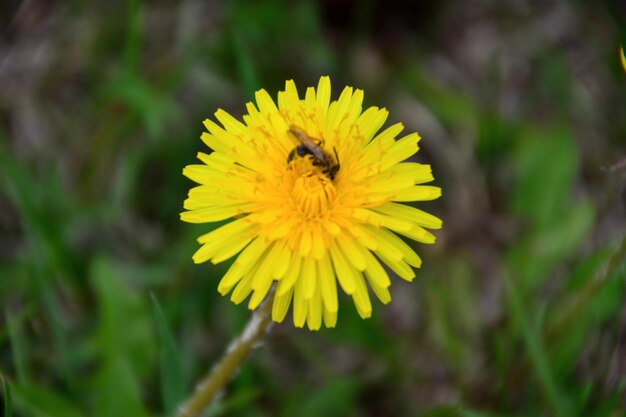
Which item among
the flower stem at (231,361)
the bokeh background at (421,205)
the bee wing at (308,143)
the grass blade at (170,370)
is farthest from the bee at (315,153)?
the bokeh background at (421,205)

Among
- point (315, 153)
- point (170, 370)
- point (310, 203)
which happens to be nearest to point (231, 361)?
point (170, 370)

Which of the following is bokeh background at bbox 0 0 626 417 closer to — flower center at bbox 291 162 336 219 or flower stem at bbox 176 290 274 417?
flower stem at bbox 176 290 274 417

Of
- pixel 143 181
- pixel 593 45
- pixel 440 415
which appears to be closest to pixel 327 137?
pixel 440 415

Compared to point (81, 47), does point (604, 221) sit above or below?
below

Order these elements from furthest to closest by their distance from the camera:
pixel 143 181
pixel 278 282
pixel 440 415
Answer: pixel 143 181, pixel 440 415, pixel 278 282

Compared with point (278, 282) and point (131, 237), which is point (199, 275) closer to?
point (131, 237)

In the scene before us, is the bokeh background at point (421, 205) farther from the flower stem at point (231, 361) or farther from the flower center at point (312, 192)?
the flower center at point (312, 192)

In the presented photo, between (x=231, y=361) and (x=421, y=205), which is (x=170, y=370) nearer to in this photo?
(x=231, y=361)
